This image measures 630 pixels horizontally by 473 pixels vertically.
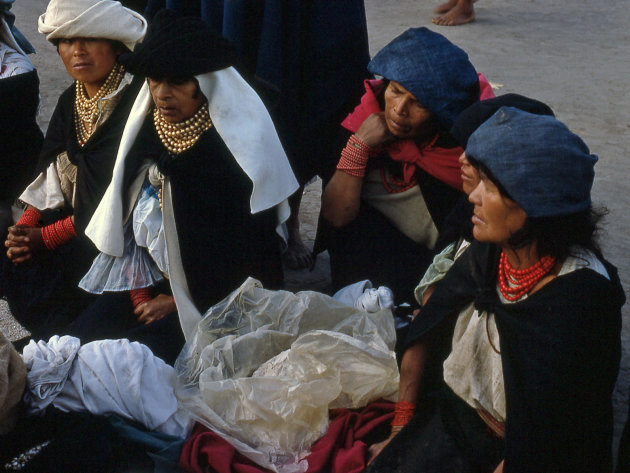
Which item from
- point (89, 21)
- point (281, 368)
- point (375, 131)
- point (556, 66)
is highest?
point (89, 21)

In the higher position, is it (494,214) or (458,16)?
(494,214)

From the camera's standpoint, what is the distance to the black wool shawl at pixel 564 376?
2.20 meters

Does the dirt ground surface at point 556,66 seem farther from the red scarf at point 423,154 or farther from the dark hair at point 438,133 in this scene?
the dark hair at point 438,133

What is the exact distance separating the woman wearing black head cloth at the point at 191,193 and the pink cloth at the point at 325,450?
0.54 m

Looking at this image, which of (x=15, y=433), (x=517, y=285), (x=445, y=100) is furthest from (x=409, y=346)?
(x=15, y=433)

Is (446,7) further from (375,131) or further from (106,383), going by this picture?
(106,383)

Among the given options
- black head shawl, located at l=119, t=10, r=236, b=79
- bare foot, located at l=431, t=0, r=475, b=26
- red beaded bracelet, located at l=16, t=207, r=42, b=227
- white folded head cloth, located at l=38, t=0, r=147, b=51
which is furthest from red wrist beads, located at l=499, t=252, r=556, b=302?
bare foot, located at l=431, t=0, r=475, b=26

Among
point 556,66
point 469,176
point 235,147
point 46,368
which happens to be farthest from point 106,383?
point 556,66

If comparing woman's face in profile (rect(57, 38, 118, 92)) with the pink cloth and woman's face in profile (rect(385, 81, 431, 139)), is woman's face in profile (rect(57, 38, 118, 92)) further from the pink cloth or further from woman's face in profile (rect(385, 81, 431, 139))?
the pink cloth

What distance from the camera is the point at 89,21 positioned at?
11.1 feet

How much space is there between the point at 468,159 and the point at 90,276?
1.78 metres

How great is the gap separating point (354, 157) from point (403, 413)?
1.09m

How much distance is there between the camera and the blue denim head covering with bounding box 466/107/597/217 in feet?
6.98

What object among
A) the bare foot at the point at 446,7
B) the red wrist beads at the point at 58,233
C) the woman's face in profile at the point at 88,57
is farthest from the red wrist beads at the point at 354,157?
the bare foot at the point at 446,7
